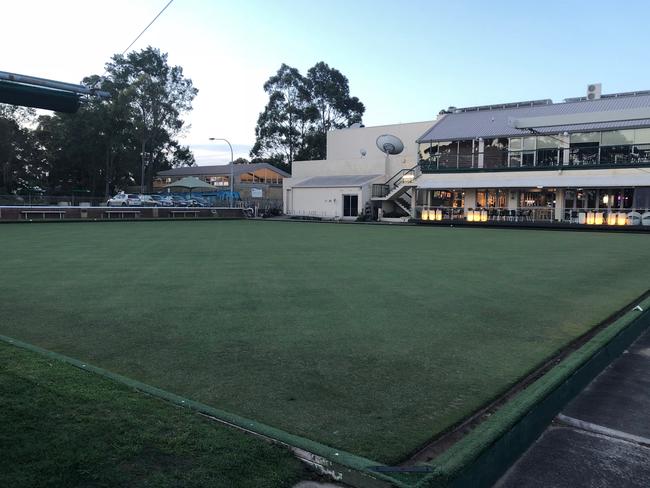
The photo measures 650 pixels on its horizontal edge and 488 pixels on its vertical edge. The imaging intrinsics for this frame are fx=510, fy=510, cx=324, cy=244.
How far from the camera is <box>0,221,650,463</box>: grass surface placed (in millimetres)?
3836

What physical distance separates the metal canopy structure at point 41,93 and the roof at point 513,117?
103 ft

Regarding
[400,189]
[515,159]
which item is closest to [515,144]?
[515,159]

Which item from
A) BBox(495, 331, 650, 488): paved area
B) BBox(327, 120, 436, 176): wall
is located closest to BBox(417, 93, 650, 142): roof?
BBox(327, 120, 436, 176): wall

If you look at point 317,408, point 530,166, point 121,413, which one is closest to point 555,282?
point 317,408

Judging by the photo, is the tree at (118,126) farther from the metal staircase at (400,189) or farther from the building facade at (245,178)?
the metal staircase at (400,189)

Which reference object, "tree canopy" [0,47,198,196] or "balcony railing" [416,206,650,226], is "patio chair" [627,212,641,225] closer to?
"balcony railing" [416,206,650,226]

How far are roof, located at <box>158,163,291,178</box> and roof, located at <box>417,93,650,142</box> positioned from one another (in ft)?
105

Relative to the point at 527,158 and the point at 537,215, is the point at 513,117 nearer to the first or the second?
the point at 527,158

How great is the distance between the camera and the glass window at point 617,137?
3216 centimetres

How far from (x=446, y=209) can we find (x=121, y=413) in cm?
3574

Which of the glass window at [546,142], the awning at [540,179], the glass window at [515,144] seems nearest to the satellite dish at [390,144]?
the awning at [540,179]

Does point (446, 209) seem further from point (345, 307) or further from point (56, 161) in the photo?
point (56, 161)

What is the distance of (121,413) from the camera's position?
3371 millimetres

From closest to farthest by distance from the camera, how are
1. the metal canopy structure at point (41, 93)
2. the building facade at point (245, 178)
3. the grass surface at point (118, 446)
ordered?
the grass surface at point (118, 446) < the metal canopy structure at point (41, 93) < the building facade at point (245, 178)
